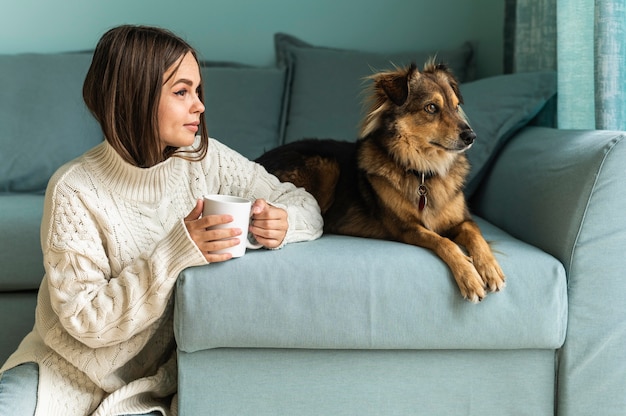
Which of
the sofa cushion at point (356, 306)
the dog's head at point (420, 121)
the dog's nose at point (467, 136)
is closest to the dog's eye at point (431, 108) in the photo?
the dog's head at point (420, 121)

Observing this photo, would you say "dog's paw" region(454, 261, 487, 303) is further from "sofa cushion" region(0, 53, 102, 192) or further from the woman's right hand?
"sofa cushion" region(0, 53, 102, 192)

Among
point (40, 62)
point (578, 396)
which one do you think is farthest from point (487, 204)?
point (40, 62)

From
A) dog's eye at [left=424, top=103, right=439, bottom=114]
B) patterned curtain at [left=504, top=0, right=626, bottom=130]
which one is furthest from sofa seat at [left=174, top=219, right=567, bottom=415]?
patterned curtain at [left=504, top=0, right=626, bottom=130]

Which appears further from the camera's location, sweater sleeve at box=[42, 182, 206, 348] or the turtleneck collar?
the turtleneck collar

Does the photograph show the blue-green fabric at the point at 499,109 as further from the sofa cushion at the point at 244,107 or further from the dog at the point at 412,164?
the sofa cushion at the point at 244,107

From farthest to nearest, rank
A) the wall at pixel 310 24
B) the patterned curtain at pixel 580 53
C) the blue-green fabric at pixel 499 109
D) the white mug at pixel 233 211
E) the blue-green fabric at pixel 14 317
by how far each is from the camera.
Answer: the wall at pixel 310 24 → the blue-green fabric at pixel 499 109 → the blue-green fabric at pixel 14 317 → the patterned curtain at pixel 580 53 → the white mug at pixel 233 211

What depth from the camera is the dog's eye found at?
1.85m

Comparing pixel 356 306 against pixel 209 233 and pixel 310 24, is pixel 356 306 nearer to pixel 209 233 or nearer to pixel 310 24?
pixel 209 233

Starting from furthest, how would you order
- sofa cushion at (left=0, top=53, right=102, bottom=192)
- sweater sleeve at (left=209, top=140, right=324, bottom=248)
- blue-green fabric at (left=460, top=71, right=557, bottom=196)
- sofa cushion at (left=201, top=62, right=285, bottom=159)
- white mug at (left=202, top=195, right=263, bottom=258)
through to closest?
1. sofa cushion at (left=201, top=62, right=285, bottom=159)
2. sofa cushion at (left=0, top=53, right=102, bottom=192)
3. blue-green fabric at (left=460, top=71, right=557, bottom=196)
4. sweater sleeve at (left=209, top=140, right=324, bottom=248)
5. white mug at (left=202, top=195, right=263, bottom=258)

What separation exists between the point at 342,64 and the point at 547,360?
1.55m

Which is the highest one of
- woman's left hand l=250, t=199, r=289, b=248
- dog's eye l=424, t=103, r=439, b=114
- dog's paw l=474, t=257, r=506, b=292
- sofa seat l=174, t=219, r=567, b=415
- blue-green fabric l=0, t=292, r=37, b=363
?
dog's eye l=424, t=103, r=439, b=114

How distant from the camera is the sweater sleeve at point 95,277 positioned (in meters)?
1.48

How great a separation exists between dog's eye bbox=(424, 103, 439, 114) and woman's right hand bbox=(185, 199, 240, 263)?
636 mm

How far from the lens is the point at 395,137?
187cm
